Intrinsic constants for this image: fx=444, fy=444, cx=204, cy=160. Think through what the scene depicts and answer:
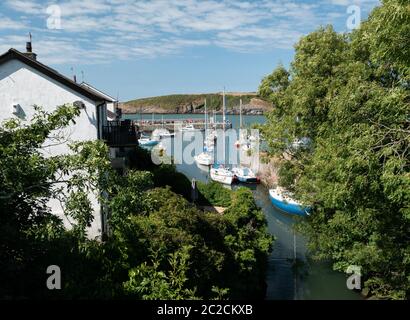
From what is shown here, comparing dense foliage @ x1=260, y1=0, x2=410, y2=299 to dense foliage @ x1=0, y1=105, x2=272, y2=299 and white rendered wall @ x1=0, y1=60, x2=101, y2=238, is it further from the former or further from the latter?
white rendered wall @ x1=0, y1=60, x2=101, y2=238

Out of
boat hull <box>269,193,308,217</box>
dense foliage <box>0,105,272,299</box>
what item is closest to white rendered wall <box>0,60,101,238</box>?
dense foliage <box>0,105,272,299</box>

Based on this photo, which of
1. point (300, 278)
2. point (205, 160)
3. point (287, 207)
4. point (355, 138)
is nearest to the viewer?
point (355, 138)

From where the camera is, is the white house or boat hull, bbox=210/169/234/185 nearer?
the white house

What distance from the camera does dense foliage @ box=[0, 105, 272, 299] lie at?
28.0 ft

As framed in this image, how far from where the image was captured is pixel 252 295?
18.9 meters

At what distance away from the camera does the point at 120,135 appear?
22.0 metres

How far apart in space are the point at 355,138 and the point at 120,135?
13.1 m

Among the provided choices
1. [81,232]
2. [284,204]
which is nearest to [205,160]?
[284,204]

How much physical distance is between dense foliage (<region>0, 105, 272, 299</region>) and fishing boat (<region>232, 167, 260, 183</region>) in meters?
40.3

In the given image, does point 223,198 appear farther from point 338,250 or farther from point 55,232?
point 55,232
